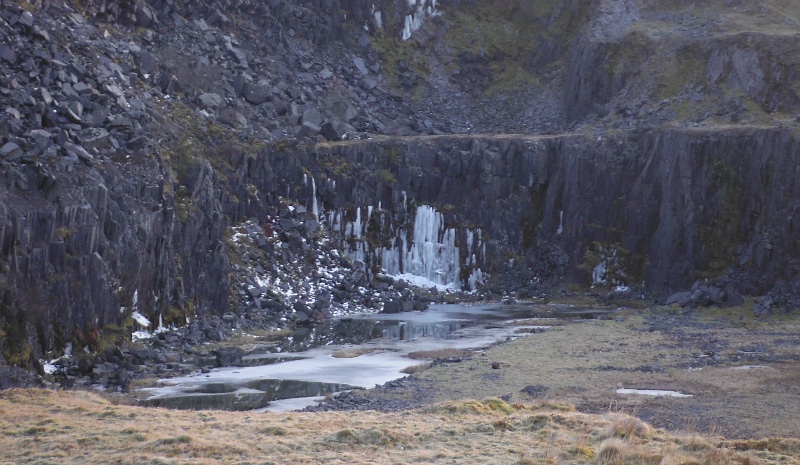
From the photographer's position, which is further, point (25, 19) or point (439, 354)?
point (25, 19)

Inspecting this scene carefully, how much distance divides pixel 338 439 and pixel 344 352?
19.3 meters

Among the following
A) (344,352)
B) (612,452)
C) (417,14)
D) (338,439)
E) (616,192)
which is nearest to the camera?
(612,452)

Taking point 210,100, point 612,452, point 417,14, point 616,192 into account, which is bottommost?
point 612,452

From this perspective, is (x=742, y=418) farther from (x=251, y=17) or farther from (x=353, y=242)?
(x=251, y=17)

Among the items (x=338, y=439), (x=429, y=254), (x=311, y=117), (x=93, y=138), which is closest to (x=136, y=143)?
(x=93, y=138)

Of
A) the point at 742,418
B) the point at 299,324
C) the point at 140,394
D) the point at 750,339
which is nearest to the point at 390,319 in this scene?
the point at 299,324

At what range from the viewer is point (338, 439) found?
1977cm

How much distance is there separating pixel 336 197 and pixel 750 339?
29.3 metres

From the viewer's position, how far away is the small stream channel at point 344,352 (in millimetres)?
29750

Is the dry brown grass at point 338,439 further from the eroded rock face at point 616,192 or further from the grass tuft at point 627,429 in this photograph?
the eroded rock face at point 616,192

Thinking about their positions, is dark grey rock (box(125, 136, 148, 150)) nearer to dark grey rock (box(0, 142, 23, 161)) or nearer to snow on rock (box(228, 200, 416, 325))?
dark grey rock (box(0, 142, 23, 161))

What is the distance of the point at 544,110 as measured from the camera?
3022 inches

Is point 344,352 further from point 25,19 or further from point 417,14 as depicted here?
point 417,14

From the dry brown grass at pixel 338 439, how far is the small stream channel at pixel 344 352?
5773 mm
